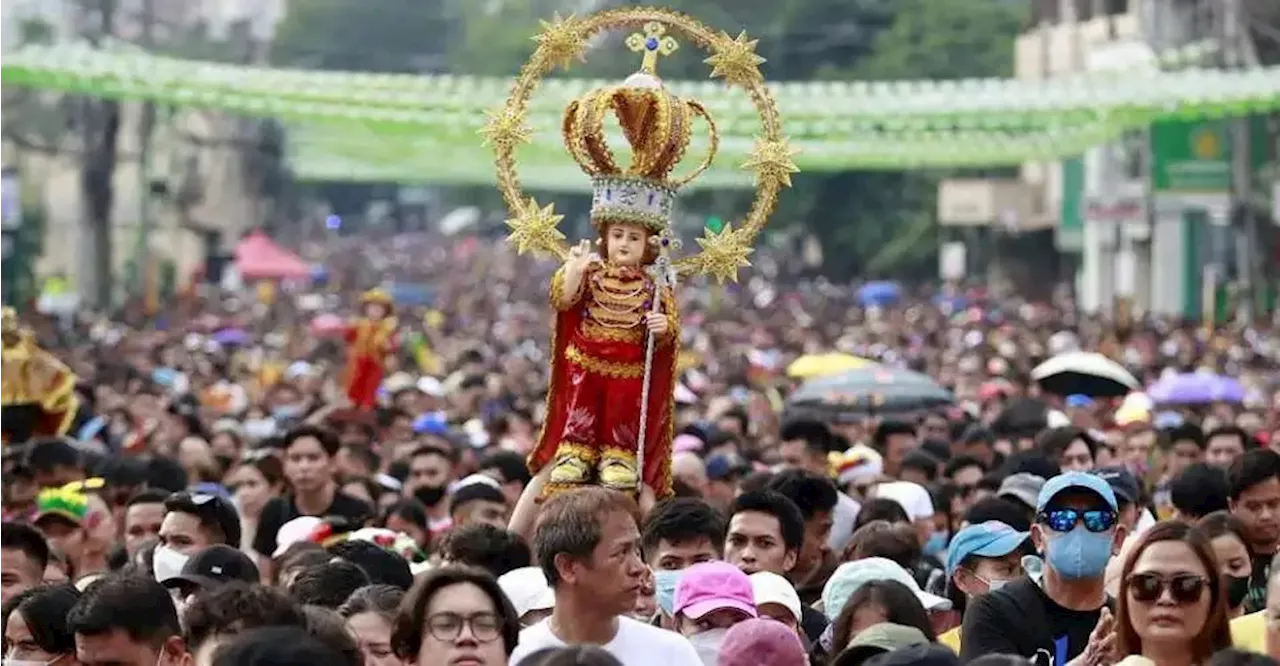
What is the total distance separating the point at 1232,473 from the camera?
41.4 feet

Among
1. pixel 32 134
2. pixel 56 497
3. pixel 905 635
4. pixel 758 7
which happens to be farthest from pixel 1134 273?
pixel 905 635

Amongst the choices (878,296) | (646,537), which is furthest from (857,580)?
(878,296)

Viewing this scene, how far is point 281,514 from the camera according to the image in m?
15.0

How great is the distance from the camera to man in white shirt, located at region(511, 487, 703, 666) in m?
9.05

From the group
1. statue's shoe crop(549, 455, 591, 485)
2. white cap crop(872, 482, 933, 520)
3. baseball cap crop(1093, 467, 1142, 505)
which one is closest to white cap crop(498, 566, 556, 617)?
statue's shoe crop(549, 455, 591, 485)

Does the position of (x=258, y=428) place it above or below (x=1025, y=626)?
above

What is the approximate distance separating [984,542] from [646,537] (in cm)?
120

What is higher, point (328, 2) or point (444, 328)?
point (328, 2)

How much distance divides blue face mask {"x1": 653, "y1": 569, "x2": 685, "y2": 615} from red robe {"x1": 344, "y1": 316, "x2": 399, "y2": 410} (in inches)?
571

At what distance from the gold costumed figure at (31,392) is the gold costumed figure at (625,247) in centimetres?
690

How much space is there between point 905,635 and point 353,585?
213 cm

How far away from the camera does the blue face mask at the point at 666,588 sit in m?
10.7

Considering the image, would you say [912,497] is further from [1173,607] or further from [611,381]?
[1173,607]

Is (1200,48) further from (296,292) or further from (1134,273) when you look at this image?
(296,292)
